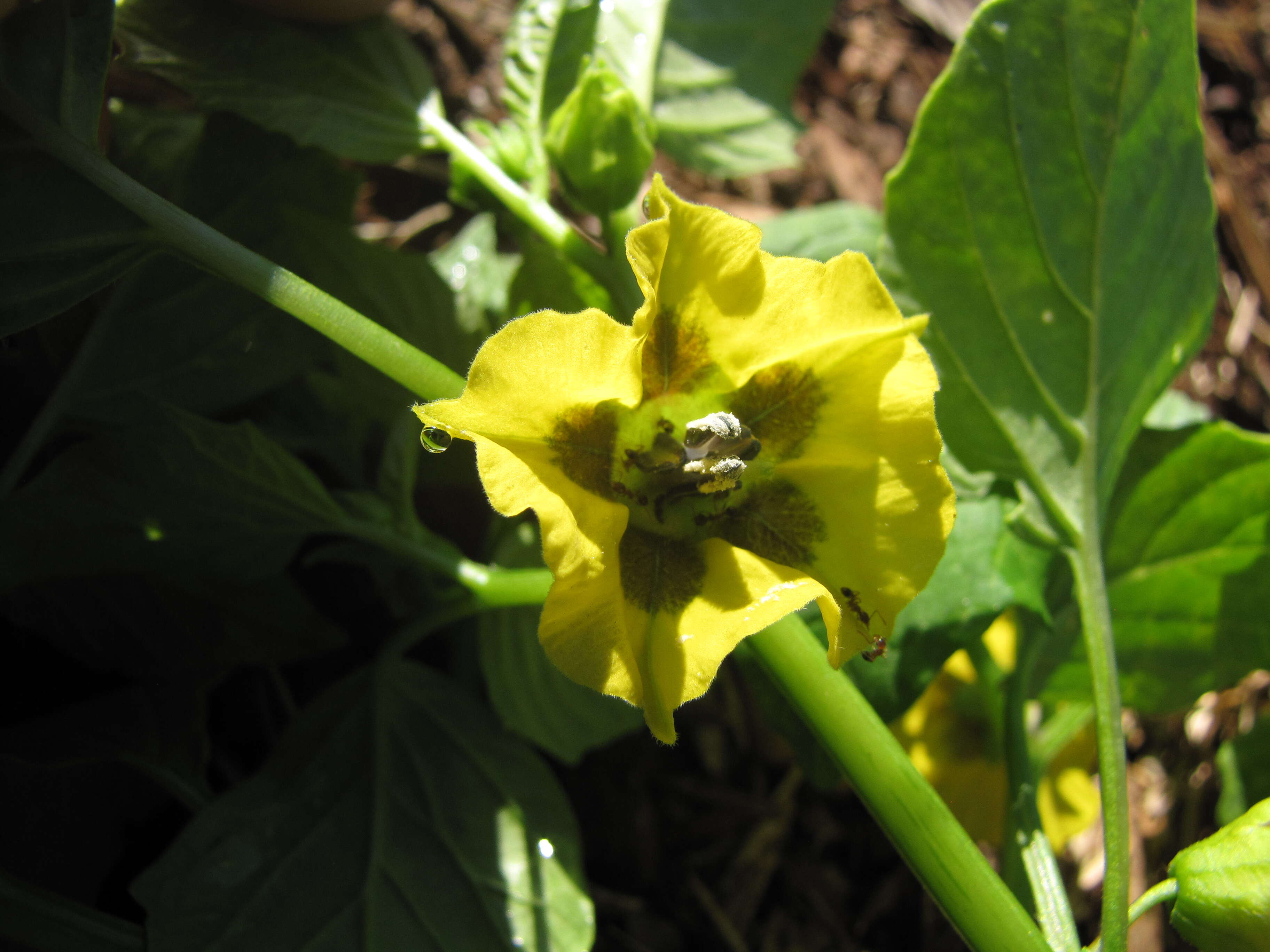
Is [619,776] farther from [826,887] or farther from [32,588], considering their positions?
[32,588]

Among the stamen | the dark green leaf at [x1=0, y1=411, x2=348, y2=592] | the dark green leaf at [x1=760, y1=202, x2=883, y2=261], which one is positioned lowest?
the dark green leaf at [x1=0, y1=411, x2=348, y2=592]

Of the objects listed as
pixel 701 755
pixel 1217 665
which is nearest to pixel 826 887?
pixel 701 755

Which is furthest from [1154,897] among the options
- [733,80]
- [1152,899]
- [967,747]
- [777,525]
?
[733,80]

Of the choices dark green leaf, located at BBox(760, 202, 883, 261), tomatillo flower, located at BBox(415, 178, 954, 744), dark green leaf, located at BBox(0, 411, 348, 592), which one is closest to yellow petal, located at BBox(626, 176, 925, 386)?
tomatillo flower, located at BBox(415, 178, 954, 744)

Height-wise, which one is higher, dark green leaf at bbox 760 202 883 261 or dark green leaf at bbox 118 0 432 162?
dark green leaf at bbox 118 0 432 162

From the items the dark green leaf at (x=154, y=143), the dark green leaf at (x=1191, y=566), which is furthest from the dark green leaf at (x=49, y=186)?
the dark green leaf at (x=1191, y=566)

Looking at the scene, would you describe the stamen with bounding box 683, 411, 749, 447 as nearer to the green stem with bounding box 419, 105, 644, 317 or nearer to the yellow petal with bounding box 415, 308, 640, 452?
the yellow petal with bounding box 415, 308, 640, 452

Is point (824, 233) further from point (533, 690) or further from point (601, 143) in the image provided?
point (533, 690)
